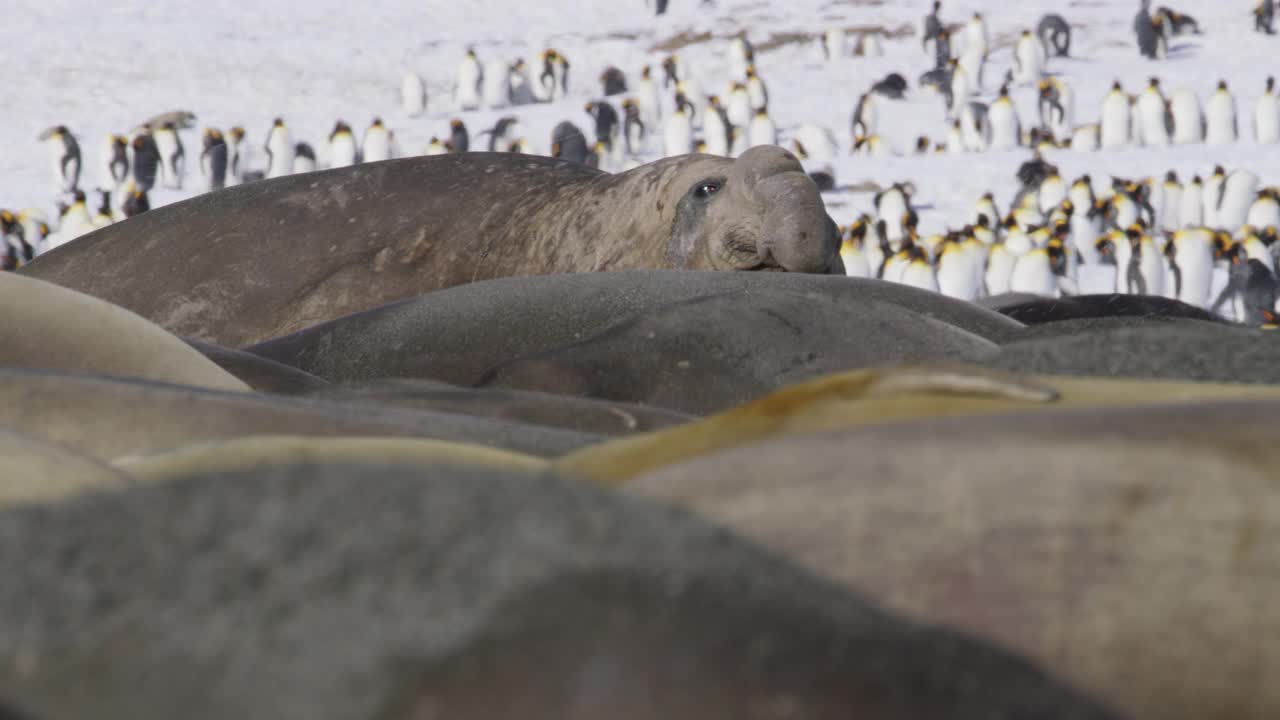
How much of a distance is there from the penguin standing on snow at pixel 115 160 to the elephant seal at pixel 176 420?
23.9 metres

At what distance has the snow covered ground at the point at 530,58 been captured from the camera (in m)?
25.7

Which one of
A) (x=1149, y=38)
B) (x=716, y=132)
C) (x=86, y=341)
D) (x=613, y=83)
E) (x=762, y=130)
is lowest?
(x=716, y=132)

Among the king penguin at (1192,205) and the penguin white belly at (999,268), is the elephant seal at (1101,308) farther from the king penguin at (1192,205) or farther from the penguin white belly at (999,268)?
the king penguin at (1192,205)

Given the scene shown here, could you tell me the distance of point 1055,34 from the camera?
112 feet

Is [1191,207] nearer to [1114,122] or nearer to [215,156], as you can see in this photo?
[1114,122]

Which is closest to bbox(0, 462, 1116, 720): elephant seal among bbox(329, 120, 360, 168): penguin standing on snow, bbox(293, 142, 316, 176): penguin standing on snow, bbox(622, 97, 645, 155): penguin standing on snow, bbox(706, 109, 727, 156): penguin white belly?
bbox(329, 120, 360, 168): penguin standing on snow

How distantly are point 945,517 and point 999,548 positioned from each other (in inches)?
1.7

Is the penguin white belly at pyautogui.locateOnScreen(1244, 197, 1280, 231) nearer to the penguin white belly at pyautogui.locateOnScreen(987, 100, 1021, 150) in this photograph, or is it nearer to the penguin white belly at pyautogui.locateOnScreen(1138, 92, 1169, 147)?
the penguin white belly at pyautogui.locateOnScreen(1138, 92, 1169, 147)

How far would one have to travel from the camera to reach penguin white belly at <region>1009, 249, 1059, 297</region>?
16.6 meters

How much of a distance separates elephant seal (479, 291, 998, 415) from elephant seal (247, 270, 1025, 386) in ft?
1.55

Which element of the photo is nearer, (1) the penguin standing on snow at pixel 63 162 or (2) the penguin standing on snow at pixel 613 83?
(1) the penguin standing on snow at pixel 63 162

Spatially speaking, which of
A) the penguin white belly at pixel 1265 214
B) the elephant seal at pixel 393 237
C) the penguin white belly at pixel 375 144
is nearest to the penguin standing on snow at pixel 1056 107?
the penguin white belly at pixel 1265 214

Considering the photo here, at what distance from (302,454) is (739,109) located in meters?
28.5

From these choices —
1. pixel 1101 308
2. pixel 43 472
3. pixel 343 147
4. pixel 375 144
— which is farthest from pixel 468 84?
pixel 43 472
